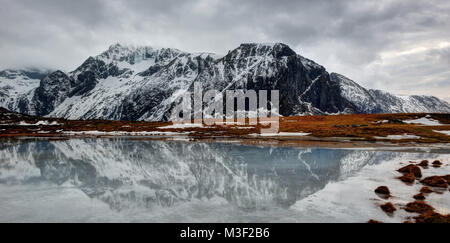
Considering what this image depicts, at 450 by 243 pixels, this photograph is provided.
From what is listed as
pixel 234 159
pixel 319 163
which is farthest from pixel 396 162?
pixel 234 159

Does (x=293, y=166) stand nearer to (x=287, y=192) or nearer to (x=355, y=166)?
(x=355, y=166)

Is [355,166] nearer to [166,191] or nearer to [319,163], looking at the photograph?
[319,163]

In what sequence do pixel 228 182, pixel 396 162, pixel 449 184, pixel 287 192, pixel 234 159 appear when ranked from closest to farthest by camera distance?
1. pixel 287 192
2. pixel 449 184
3. pixel 228 182
4. pixel 396 162
5. pixel 234 159

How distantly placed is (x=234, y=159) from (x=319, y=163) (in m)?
10.5

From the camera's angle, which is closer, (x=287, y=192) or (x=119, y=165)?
(x=287, y=192)

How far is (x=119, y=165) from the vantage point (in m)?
34.5

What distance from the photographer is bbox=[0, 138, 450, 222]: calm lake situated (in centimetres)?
1589

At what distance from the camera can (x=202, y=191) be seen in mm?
21516

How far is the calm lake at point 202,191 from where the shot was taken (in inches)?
626
